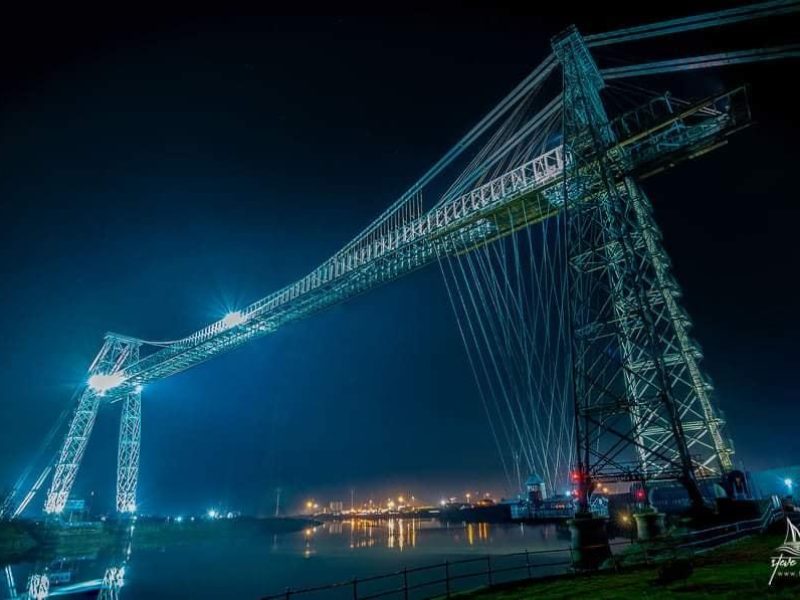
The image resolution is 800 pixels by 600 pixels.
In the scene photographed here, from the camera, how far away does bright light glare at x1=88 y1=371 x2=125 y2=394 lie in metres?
46.3

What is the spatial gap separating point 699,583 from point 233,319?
46.4m

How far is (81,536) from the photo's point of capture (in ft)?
135

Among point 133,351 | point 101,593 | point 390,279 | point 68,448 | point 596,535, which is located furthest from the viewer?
point 133,351

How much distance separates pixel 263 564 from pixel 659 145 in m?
35.2

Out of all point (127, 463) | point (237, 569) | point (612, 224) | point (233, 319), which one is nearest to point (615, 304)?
point (612, 224)

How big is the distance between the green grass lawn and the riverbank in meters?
44.0

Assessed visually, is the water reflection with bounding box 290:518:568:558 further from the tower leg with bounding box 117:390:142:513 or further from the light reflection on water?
the tower leg with bounding box 117:390:142:513

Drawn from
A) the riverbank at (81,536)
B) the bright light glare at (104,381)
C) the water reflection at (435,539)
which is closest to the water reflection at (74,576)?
the riverbank at (81,536)

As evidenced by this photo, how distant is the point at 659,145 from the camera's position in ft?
64.2

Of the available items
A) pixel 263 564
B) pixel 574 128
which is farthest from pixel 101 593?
pixel 574 128

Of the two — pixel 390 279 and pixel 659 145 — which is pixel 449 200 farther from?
pixel 659 145

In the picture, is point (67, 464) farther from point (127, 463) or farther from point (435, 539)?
point (435, 539)

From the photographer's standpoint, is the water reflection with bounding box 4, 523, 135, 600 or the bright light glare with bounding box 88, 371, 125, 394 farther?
the bright light glare with bounding box 88, 371, 125, 394

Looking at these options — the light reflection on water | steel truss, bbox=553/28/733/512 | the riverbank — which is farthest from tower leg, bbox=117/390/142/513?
steel truss, bbox=553/28/733/512
